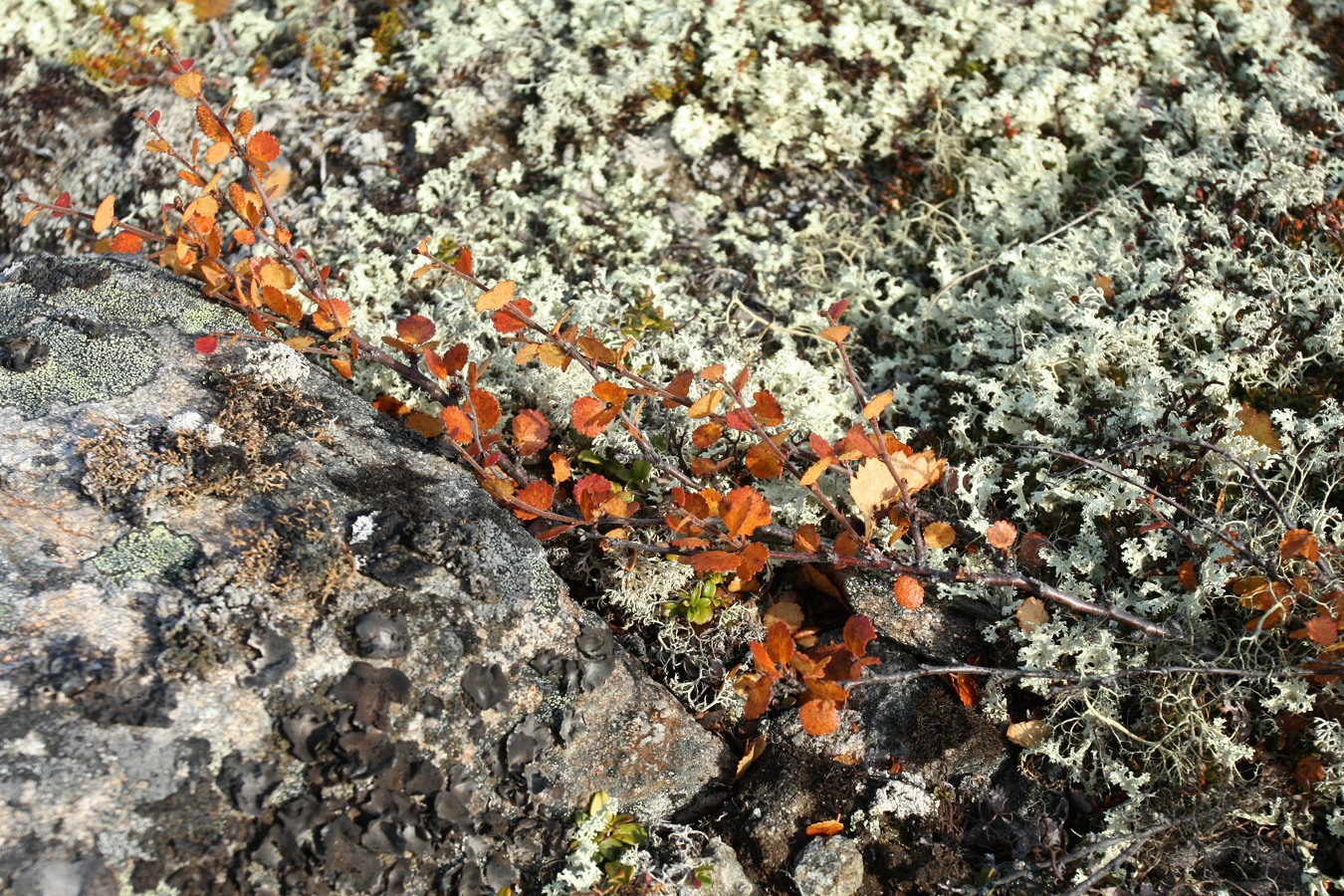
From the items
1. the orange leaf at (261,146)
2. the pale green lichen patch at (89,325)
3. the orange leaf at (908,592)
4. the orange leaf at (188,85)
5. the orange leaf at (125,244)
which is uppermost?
the orange leaf at (188,85)

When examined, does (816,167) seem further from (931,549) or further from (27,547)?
(27,547)

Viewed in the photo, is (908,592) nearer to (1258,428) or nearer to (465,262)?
(1258,428)

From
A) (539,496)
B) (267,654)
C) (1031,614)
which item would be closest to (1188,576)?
(1031,614)

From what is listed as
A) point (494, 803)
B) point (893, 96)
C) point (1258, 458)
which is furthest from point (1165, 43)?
point (494, 803)

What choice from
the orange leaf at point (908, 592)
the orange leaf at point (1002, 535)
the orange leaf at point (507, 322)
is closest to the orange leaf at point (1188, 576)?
the orange leaf at point (1002, 535)

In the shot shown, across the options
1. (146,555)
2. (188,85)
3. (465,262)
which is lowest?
(146,555)

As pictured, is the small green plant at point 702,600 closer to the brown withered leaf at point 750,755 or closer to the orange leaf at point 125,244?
the brown withered leaf at point 750,755
